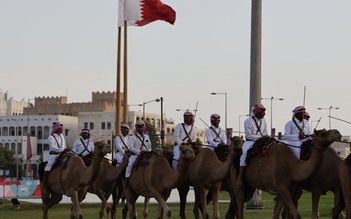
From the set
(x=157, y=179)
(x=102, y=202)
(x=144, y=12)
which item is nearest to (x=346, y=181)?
(x=157, y=179)

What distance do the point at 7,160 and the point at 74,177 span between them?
125 metres

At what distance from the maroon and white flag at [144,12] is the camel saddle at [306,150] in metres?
19.4

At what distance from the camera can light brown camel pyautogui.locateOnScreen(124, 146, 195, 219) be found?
2533 centimetres

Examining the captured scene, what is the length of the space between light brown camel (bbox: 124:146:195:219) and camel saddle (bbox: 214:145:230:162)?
1.50m

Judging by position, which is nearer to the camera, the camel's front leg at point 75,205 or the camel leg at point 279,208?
the camel leg at point 279,208

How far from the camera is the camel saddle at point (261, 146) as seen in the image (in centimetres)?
2397

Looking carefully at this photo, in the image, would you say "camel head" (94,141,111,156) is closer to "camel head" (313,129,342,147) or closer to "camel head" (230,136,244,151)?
"camel head" (230,136,244,151)

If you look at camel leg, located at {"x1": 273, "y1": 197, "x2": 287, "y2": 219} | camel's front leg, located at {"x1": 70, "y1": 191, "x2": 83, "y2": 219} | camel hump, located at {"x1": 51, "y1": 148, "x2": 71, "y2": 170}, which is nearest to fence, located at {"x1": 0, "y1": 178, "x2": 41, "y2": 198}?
camel hump, located at {"x1": 51, "y1": 148, "x2": 71, "y2": 170}

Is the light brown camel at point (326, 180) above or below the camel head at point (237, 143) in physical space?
below

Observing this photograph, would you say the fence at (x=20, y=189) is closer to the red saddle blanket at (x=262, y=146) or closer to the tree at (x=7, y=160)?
the red saddle blanket at (x=262, y=146)

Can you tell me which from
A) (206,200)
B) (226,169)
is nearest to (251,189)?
(226,169)

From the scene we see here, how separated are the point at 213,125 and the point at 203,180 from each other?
216 cm

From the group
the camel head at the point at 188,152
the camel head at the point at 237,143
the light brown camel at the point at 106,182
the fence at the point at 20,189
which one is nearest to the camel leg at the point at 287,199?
the camel head at the point at 237,143

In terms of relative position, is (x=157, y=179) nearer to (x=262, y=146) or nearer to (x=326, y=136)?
(x=262, y=146)
